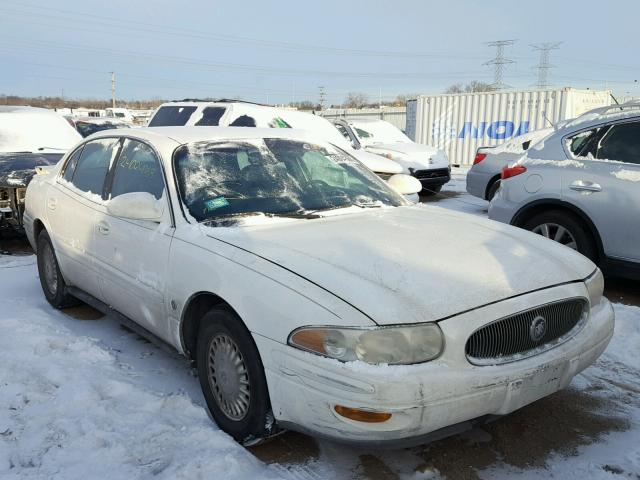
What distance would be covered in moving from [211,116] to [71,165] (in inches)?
204

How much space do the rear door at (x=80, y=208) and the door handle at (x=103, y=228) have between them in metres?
0.08

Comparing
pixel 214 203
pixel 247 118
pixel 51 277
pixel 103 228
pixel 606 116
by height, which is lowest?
pixel 51 277

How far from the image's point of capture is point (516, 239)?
11.0ft

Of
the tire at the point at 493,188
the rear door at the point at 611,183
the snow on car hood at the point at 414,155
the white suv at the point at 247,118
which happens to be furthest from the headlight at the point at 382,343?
the snow on car hood at the point at 414,155

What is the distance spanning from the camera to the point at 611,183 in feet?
16.9

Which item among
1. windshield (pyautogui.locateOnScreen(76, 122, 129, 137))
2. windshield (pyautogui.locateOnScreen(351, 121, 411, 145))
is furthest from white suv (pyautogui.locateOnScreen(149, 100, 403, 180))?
windshield (pyautogui.locateOnScreen(76, 122, 129, 137))

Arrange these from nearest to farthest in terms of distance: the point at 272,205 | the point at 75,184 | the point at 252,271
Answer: the point at 252,271 < the point at 272,205 < the point at 75,184

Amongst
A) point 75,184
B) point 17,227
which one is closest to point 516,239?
point 75,184

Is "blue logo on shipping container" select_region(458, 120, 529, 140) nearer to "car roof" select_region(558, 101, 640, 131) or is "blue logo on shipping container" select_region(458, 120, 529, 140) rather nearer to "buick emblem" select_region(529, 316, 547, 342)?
"car roof" select_region(558, 101, 640, 131)

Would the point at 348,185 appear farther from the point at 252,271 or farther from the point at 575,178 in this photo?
the point at 575,178

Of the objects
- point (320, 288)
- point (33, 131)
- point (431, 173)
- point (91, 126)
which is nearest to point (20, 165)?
point (33, 131)

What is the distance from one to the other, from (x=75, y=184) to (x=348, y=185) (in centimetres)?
215

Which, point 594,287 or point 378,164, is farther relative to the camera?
point 378,164

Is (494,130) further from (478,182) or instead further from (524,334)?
(524,334)
